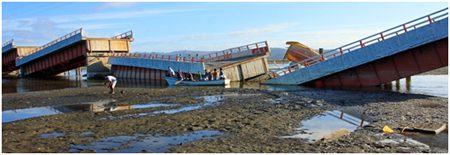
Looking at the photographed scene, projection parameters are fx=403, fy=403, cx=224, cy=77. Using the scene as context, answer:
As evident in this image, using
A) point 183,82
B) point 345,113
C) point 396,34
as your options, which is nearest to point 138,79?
point 183,82

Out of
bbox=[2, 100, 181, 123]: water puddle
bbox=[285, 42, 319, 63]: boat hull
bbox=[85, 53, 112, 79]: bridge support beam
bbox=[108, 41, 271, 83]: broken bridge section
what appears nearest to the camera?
bbox=[2, 100, 181, 123]: water puddle

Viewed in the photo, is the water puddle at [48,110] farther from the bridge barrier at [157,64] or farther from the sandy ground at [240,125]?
the bridge barrier at [157,64]

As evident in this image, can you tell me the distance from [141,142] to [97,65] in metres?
39.7

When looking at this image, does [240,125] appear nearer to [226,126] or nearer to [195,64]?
[226,126]

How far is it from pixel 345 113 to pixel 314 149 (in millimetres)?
6161

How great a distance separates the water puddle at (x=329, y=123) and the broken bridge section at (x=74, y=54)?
116ft

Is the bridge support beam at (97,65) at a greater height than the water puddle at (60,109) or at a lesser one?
greater

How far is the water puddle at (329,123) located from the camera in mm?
10675

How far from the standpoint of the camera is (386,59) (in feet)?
84.4

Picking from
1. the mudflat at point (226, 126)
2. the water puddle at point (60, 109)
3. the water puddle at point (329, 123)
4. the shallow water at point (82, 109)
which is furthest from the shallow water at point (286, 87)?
the water puddle at point (60, 109)

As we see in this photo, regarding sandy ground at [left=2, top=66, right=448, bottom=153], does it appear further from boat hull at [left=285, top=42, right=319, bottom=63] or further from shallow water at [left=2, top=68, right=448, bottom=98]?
boat hull at [left=285, top=42, right=319, bottom=63]

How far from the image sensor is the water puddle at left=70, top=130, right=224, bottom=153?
360 inches

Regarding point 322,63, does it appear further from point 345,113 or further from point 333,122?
point 333,122

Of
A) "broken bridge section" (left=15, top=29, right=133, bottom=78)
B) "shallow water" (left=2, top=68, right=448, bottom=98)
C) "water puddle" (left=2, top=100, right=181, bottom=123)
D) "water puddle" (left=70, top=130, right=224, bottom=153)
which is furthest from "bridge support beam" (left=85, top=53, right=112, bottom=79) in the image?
"water puddle" (left=70, top=130, right=224, bottom=153)
